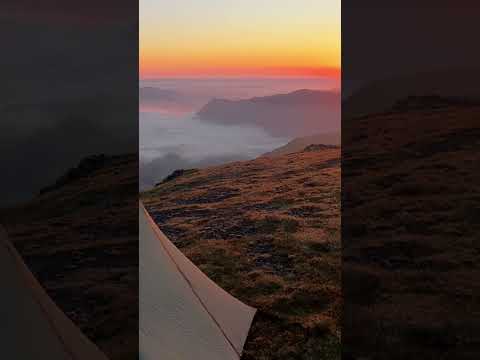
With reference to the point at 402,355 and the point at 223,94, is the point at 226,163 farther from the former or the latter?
the point at 402,355

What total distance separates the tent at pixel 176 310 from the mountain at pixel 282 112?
32.4 feet

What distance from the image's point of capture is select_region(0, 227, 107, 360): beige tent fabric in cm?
129

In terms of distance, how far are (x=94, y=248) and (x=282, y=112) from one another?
11725mm

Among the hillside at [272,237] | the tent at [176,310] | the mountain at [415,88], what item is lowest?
the hillside at [272,237]

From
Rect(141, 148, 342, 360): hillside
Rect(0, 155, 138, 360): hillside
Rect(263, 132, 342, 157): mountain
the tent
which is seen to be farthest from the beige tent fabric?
Rect(263, 132, 342, 157): mountain

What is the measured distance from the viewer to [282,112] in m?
13.5

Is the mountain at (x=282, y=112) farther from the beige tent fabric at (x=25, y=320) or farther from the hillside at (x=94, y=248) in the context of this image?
the beige tent fabric at (x=25, y=320)

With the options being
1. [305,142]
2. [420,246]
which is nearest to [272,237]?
[420,246]

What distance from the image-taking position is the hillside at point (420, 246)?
2.94m

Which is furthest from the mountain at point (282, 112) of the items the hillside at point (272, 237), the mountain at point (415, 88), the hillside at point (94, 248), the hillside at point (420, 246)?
the hillside at point (94, 248)

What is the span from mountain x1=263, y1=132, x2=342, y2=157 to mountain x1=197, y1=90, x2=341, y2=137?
253 millimetres

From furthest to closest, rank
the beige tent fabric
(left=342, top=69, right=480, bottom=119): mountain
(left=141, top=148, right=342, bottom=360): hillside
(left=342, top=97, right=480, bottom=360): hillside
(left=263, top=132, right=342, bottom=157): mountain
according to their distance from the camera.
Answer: (left=263, top=132, right=342, bottom=157): mountain < (left=141, top=148, right=342, bottom=360): hillside < (left=342, top=69, right=480, bottom=119): mountain < (left=342, top=97, right=480, bottom=360): hillside < the beige tent fabric

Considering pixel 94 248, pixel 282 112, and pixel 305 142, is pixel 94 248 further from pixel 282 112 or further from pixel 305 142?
pixel 282 112

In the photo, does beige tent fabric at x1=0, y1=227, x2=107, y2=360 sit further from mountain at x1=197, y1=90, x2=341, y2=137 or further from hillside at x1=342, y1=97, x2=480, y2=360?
mountain at x1=197, y1=90, x2=341, y2=137
